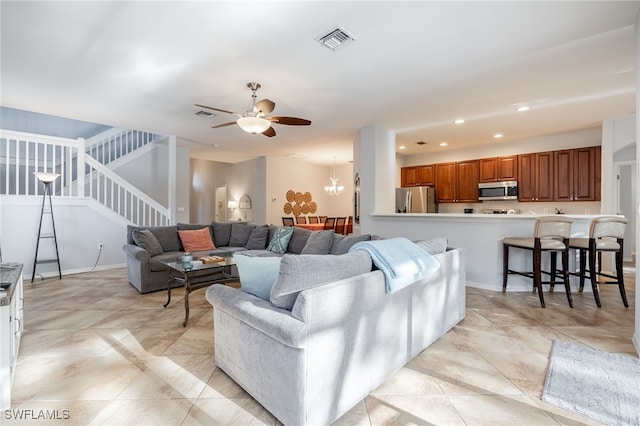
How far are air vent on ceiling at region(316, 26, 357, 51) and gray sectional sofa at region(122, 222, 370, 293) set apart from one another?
2.06 m

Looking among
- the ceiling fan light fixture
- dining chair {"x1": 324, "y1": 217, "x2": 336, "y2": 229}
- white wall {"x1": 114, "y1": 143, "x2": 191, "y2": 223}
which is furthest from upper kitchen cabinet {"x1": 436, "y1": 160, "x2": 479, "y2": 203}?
white wall {"x1": 114, "y1": 143, "x2": 191, "y2": 223}

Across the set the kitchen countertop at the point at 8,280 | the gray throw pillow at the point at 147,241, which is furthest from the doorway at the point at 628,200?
the kitchen countertop at the point at 8,280

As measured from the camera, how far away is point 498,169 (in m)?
6.40

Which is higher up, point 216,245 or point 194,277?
point 216,245

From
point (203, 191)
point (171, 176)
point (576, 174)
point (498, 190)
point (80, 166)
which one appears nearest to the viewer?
point (80, 166)

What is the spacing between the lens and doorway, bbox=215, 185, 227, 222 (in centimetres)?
1016

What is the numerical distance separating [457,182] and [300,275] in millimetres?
6502

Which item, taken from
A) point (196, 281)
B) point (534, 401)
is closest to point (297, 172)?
point (196, 281)

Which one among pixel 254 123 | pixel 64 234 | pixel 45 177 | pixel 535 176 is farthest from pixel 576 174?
pixel 64 234

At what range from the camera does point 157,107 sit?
176 inches

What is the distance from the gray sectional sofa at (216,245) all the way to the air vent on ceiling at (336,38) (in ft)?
6.75

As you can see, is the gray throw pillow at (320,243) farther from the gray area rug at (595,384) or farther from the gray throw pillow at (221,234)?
the gray area rug at (595,384)

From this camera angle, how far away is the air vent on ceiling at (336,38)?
2556 millimetres
